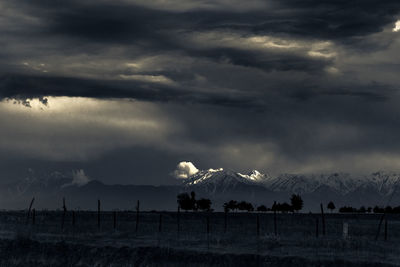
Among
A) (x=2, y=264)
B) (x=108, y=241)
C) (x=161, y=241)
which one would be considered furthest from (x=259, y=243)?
(x=2, y=264)

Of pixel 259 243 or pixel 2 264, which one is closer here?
pixel 2 264

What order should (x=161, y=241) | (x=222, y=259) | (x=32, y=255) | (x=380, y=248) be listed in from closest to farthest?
1. (x=222, y=259)
2. (x=32, y=255)
3. (x=380, y=248)
4. (x=161, y=241)

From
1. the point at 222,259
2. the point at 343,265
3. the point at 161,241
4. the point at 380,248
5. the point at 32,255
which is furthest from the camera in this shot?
the point at 161,241

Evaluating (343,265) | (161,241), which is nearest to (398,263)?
(343,265)

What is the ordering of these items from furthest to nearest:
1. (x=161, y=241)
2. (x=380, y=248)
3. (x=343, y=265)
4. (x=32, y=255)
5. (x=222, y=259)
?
1. (x=161, y=241)
2. (x=380, y=248)
3. (x=32, y=255)
4. (x=222, y=259)
5. (x=343, y=265)

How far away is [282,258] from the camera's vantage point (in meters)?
42.6

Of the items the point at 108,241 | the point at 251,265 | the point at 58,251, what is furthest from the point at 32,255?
the point at 251,265

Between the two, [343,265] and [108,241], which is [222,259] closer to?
[343,265]

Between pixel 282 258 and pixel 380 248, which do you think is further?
pixel 380 248

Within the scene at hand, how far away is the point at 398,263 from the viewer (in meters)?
42.2

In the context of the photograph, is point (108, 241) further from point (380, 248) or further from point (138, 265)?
point (380, 248)

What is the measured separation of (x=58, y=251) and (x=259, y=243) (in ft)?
48.8

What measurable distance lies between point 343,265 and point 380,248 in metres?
12.5

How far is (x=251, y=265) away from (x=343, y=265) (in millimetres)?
5399
